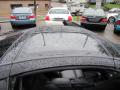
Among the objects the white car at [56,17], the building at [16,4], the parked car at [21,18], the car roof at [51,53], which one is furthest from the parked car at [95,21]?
the building at [16,4]

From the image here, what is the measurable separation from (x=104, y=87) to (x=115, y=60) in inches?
11.4

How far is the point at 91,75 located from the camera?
2486 mm

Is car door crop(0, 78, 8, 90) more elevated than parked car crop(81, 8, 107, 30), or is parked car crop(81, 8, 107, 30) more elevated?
car door crop(0, 78, 8, 90)

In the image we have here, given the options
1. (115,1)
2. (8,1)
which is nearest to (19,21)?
(8,1)

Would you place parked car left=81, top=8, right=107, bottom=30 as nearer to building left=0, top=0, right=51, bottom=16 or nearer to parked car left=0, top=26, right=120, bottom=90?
parked car left=0, top=26, right=120, bottom=90

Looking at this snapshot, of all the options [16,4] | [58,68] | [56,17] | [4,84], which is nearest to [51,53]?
[58,68]

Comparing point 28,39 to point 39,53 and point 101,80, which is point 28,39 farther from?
point 101,80

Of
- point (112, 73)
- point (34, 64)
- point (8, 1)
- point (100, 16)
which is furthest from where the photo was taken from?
point (8, 1)

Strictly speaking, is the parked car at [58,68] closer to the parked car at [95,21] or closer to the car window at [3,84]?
the car window at [3,84]

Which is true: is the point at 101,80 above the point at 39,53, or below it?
below

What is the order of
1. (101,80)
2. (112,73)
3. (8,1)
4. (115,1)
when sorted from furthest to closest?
(115,1) → (8,1) → (101,80) → (112,73)

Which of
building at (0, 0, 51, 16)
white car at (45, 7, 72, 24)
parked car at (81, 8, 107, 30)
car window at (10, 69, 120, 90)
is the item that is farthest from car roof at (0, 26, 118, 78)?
building at (0, 0, 51, 16)

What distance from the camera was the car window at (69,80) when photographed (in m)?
2.36

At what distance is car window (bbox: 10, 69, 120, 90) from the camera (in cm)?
236
